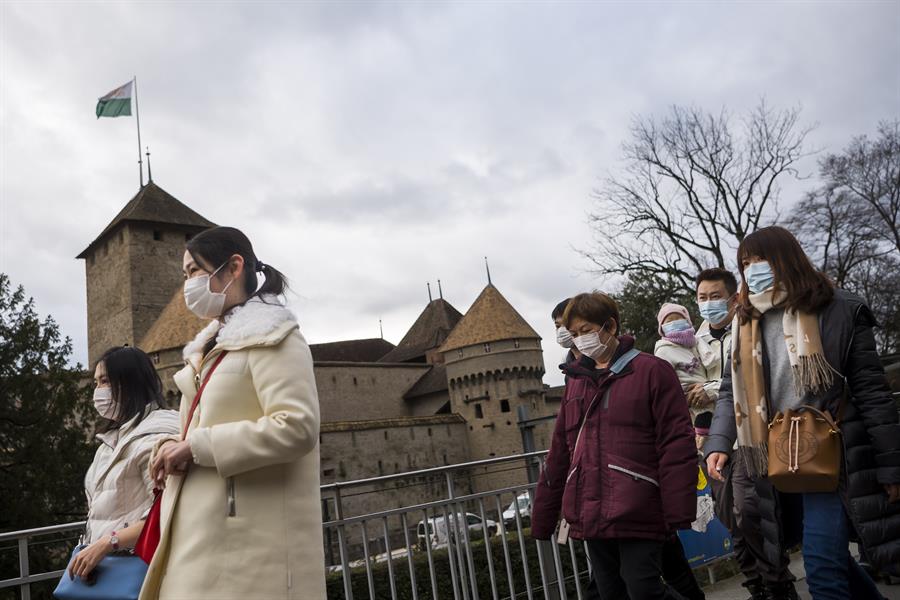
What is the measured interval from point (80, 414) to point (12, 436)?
2.73 m

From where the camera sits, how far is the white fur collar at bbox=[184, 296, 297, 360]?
2.49 m

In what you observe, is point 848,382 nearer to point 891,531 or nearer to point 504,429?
point 891,531

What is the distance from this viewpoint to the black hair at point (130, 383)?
3271mm

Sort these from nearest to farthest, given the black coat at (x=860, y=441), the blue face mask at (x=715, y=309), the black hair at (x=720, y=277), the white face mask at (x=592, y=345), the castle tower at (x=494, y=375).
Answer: the black coat at (x=860, y=441) → the white face mask at (x=592, y=345) → the blue face mask at (x=715, y=309) → the black hair at (x=720, y=277) → the castle tower at (x=494, y=375)

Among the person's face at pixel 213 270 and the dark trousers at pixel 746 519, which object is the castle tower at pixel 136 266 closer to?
the dark trousers at pixel 746 519

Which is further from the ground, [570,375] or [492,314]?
[492,314]

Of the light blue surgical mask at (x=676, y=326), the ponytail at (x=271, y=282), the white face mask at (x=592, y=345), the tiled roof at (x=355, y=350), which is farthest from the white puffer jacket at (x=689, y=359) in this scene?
the tiled roof at (x=355, y=350)

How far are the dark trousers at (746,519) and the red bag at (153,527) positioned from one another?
2.16 meters

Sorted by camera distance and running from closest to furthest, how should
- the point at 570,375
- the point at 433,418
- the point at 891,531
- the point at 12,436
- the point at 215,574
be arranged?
the point at 215,574, the point at 891,531, the point at 570,375, the point at 12,436, the point at 433,418

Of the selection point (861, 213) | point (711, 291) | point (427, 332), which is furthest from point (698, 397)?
point (427, 332)

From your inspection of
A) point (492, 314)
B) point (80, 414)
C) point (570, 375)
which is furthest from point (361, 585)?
point (492, 314)

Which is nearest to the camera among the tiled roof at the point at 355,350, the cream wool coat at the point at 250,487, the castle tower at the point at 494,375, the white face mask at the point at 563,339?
the cream wool coat at the point at 250,487

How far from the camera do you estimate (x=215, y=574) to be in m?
2.28

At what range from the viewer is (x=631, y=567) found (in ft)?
11.1
